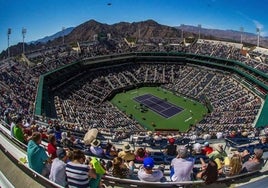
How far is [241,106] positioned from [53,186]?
4066 centimetres

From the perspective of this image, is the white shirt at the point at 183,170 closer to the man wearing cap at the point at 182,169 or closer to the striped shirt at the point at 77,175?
the man wearing cap at the point at 182,169

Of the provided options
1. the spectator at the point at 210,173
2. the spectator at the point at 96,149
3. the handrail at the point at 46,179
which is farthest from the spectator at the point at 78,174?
the spectator at the point at 96,149

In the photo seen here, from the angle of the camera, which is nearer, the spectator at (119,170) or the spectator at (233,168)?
the spectator at (233,168)

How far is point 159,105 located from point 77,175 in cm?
4688

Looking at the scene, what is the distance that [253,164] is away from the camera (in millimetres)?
8102

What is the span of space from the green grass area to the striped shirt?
120 ft

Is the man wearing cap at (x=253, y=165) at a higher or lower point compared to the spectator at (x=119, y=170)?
higher

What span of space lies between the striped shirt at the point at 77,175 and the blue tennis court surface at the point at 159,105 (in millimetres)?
41885

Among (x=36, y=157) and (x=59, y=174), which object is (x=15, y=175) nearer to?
(x=36, y=157)

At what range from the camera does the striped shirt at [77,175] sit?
6.41m

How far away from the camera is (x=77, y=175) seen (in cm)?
643

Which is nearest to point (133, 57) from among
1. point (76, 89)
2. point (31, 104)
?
point (76, 89)

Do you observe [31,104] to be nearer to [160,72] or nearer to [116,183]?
[116,183]

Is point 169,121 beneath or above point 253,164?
beneath
